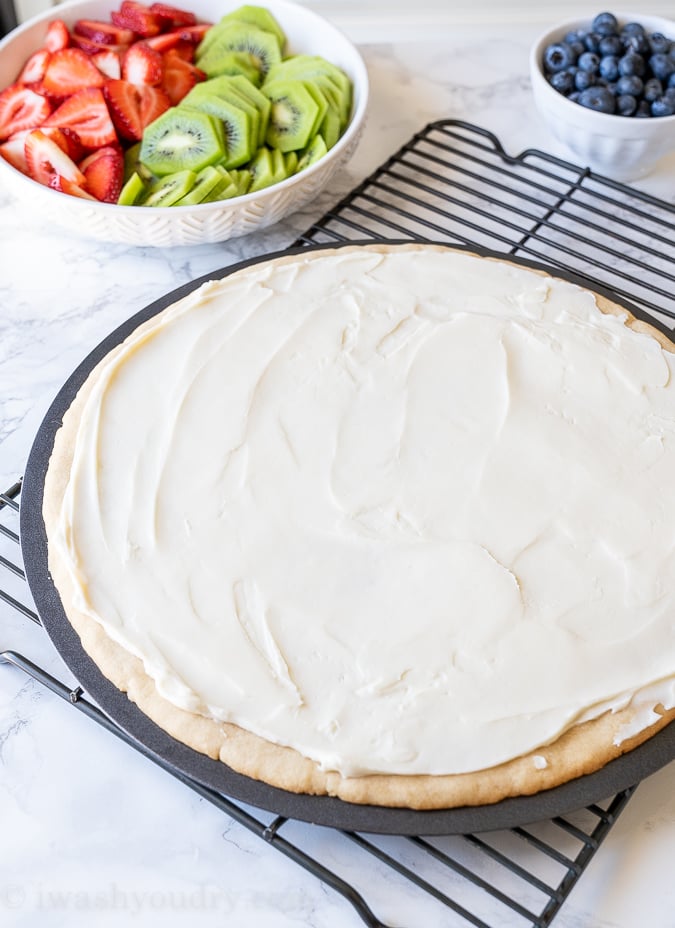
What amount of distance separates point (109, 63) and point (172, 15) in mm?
263

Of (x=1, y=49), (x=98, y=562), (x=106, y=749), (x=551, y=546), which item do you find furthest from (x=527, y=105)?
(x=106, y=749)

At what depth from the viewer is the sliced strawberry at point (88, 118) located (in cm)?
250

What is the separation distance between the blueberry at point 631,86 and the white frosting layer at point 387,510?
65 centimetres

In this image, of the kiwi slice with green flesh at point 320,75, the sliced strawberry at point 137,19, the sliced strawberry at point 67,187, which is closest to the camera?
the sliced strawberry at point 67,187

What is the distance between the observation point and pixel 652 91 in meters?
2.46

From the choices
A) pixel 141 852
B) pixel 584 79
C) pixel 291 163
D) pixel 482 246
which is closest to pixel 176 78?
pixel 291 163

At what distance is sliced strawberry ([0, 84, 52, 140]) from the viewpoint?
99.8 inches

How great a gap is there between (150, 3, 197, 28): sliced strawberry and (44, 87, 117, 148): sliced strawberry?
0.37m

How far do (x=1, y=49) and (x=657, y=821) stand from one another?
7.72 feet

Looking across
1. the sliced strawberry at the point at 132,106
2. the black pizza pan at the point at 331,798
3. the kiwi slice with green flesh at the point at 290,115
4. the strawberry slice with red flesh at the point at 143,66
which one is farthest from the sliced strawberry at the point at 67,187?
the black pizza pan at the point at 331,798

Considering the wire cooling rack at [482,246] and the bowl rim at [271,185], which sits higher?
the bowl rim at [271,185]

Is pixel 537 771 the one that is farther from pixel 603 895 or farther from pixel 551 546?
pixel 551 546

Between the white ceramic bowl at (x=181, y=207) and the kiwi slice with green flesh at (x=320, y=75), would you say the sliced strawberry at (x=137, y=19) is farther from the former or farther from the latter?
the kiwi slice with green flesh at (x=320, y=75)

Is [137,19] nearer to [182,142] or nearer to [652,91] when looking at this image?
[182,142]
